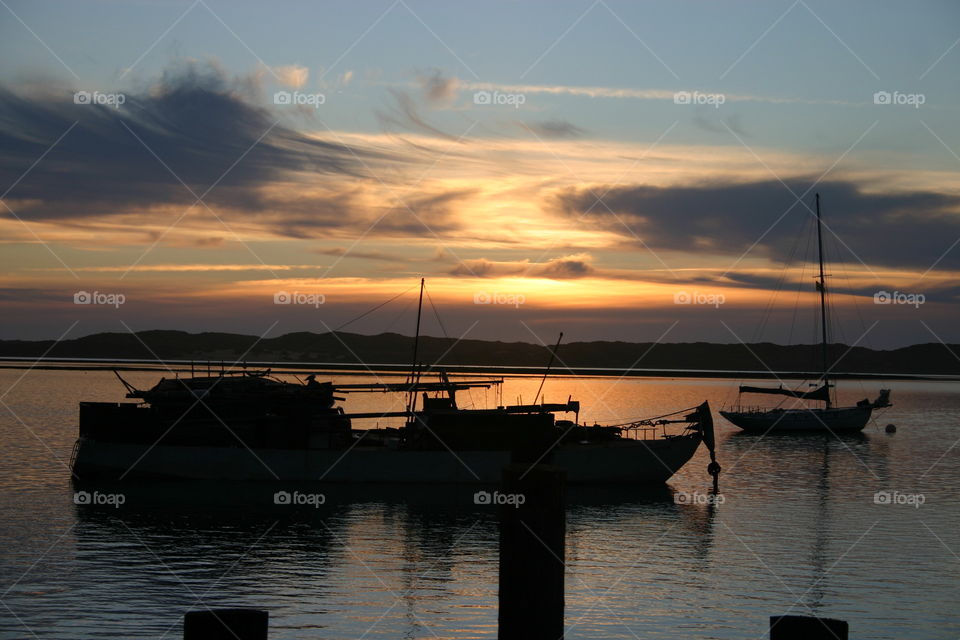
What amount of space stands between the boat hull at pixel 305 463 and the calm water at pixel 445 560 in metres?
0.88

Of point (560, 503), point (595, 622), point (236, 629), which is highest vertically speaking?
point (560, 503)

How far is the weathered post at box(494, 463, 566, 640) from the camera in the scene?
1098cm

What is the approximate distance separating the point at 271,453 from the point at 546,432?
13397 millimetres

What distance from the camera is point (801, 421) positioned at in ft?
313

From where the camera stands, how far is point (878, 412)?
133500mm

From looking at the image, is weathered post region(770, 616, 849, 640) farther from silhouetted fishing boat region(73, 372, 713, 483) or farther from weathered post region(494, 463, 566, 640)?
silhouetted fishing boat region(73, 372, 713, 483)

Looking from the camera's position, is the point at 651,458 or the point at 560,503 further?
the point at 651,458

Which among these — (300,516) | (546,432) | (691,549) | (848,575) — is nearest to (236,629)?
(848,575)

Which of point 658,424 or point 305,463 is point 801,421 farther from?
point 305,463

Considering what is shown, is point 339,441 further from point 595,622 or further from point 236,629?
point 236,629

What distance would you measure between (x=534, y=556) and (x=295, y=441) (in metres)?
36.8

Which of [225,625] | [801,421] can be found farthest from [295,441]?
[801,421]

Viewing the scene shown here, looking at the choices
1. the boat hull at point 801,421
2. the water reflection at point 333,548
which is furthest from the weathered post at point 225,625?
the boat hull at point 801,421

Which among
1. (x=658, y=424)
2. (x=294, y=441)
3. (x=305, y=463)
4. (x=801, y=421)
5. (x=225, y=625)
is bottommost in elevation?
(x=225, y=625)
